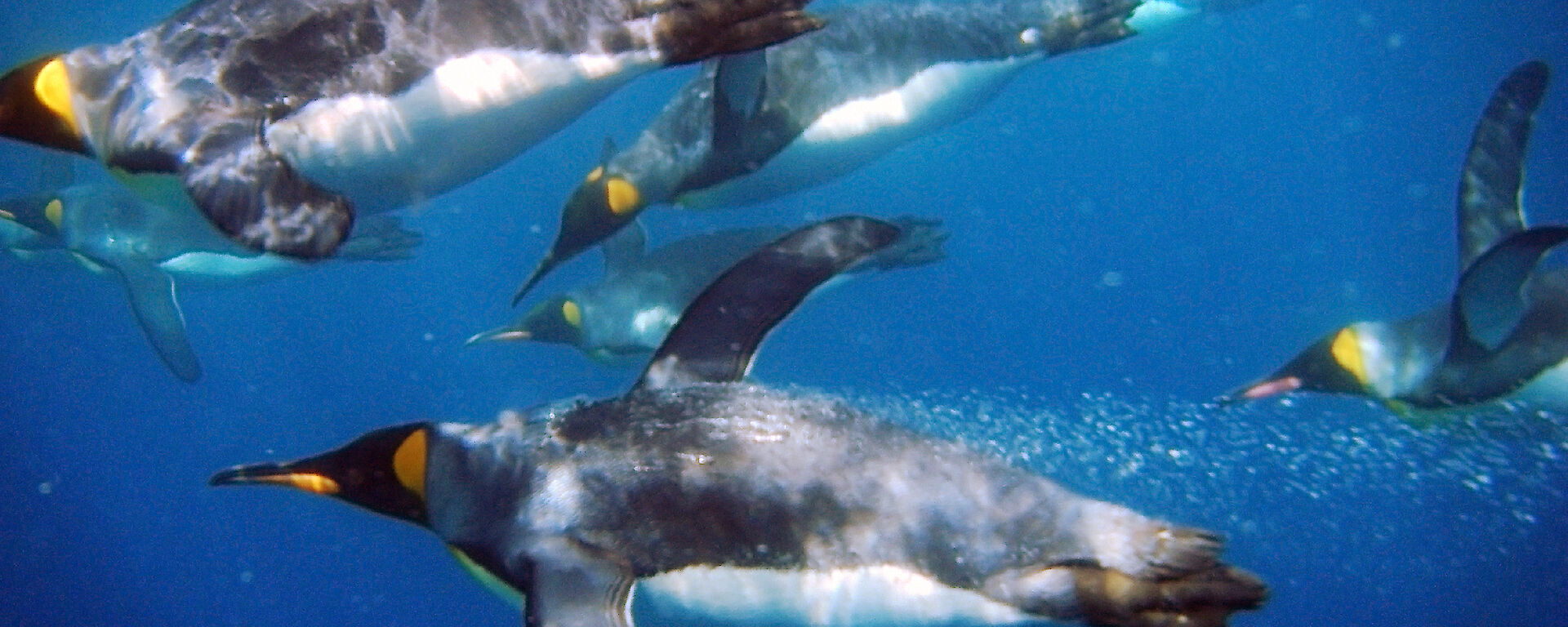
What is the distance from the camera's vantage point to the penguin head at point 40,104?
2.80 meters

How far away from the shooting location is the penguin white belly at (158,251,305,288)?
955cm

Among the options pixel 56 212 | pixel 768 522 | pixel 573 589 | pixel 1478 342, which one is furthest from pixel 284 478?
pixel 56 212

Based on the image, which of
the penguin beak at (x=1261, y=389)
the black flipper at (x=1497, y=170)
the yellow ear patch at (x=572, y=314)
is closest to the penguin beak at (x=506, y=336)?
the yellow ear patch at (x=572, y=314)

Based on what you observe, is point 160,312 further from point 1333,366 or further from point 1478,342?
point 1478,342

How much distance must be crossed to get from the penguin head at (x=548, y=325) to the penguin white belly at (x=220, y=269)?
4.35 meters

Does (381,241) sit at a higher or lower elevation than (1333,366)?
lower

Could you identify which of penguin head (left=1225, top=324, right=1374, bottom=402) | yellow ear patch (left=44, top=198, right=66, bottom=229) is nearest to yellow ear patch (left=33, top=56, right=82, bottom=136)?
penguin head (left=1225, top=324, right=1374, bottom=402)

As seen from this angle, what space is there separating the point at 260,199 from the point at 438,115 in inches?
31.4

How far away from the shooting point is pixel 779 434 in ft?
7.82

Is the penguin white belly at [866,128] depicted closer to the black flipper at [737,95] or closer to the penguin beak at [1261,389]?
the black flipper at [737,95]

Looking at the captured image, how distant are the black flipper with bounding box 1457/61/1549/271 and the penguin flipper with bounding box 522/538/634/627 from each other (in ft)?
17.4

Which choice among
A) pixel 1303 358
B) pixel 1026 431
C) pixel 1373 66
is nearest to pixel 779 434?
pixel 1303 358

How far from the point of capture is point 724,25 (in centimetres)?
308

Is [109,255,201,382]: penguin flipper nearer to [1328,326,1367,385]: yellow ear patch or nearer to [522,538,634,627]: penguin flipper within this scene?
[522,538,634,627]: penguin flipper
